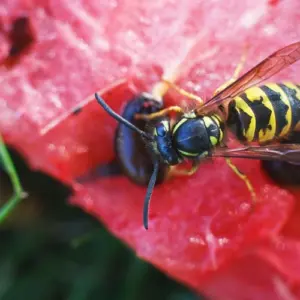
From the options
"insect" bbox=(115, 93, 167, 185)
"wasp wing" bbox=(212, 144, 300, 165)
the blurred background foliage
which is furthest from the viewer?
the blurred background foliage

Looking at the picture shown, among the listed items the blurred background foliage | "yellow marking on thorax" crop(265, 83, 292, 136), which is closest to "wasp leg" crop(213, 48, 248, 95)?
"yellow marking on thorax" crop(265, 83, 292, 136)

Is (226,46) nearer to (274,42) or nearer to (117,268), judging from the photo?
(274,42)

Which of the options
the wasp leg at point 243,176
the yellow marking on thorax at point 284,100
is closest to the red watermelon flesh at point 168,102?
the wasp leg at point 243,176

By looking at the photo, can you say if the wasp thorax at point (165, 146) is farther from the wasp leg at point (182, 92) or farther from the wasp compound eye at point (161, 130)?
the wasp leg at point (182, 92)

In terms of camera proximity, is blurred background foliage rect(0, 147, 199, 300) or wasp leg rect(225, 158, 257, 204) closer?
wasp leg rect(225, 158, 257, 204)

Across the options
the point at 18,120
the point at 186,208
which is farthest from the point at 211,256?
the point at 18,120

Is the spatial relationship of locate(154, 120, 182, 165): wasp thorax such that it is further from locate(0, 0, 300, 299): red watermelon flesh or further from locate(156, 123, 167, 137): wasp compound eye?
locate(0, 0, 300, 299): red watermelon flesh
